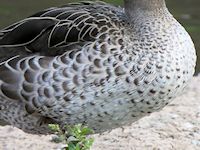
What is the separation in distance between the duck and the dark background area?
3382 mm

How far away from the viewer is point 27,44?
432cm

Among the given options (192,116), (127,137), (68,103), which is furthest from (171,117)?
(68,103)

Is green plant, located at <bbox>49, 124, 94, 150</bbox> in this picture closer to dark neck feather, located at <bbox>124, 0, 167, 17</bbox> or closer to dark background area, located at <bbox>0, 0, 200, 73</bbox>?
dark neck feather, located at <bbox>124, 0, 167, 17</bbox>

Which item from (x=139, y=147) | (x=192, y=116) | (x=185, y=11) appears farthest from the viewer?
(x=185, y=11)

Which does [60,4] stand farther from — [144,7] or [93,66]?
[93,66]

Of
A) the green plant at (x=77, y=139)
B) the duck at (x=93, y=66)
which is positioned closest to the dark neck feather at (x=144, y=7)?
the duck at (x=93, y=66)

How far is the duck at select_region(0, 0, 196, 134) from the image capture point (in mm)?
4086

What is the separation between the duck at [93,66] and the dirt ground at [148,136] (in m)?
0.83

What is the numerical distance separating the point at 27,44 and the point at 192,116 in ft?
6.13

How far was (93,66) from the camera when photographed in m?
4.08

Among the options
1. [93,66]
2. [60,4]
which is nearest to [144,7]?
[93,66]

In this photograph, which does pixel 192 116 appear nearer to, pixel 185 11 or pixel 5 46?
pixel 5 46

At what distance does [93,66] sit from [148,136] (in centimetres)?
138

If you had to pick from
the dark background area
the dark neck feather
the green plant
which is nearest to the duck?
the dark neck feather
